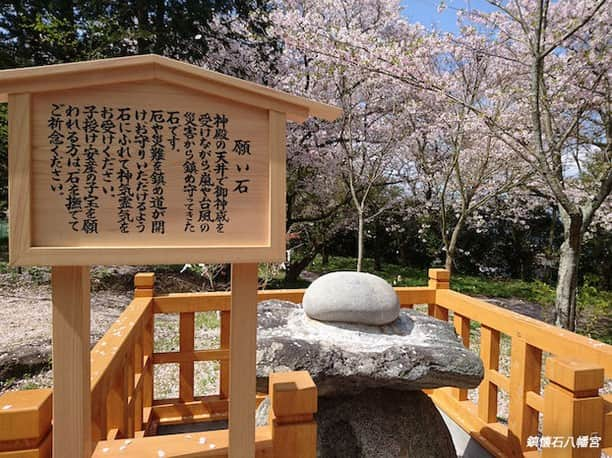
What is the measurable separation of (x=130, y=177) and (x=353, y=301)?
5.02 feet

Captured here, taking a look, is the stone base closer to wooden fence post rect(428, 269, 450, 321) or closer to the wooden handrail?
the wooden handrail

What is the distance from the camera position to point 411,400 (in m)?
2.41

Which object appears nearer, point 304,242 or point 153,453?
point 153,453

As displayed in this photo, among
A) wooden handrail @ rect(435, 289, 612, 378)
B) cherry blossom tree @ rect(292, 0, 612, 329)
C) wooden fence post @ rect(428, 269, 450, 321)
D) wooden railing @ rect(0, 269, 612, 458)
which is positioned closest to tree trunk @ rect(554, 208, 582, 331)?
cherry blossom tree @ rect(292, 0, 612, 329)

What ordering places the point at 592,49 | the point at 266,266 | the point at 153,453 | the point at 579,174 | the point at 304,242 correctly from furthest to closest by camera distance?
1. the point at 304,242
2. the point at 579,174
3. the point at 266,266
4. the point at 592,49
5. the point at 153,453

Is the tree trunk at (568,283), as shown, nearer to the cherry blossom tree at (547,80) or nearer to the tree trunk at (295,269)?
the cherry blossom tree at (547,80)

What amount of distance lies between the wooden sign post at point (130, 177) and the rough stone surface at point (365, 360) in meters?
0.75

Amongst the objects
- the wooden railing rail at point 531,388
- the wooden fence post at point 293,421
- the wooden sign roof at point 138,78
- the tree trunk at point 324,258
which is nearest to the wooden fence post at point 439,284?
the wooden railing rail at point 531,388

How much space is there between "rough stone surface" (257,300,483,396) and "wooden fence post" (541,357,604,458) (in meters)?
0.47

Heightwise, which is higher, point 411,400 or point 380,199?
point 380,199

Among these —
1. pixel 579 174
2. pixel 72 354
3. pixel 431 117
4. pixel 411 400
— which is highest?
pixel 431 117

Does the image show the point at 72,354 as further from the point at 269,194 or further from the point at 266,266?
the point at 266,266

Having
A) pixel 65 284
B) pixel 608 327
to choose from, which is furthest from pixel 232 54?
pixel 608 327

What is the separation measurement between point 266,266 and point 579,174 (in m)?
6.91
